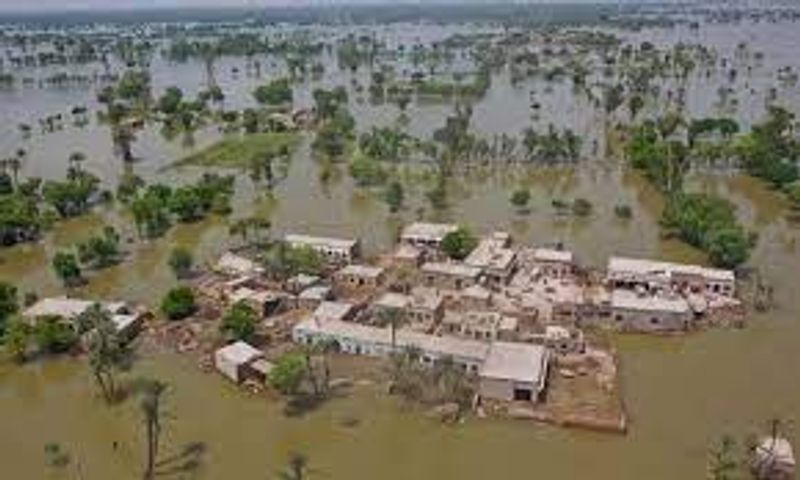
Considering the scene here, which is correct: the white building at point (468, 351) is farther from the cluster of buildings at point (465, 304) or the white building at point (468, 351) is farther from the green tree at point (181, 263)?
the green tree at point (181, 263)

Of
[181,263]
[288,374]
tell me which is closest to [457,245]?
[181,263]

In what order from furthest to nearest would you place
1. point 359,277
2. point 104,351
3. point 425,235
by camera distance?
1. point 425,235
2. point 359,277
3. point 104,351

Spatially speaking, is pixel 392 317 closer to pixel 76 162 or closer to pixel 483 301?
pixel 483 301

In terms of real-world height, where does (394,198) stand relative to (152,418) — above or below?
above

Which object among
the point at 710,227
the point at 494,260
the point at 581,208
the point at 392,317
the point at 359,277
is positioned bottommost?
the point at 359,277

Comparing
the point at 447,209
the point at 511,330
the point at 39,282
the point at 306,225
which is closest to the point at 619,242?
the point at 447,209

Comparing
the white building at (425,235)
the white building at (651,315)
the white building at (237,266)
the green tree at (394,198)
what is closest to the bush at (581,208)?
the white building at (425,235)

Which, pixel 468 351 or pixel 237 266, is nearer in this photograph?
pixel 468 351

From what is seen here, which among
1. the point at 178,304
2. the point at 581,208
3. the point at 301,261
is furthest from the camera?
the point at 581,208

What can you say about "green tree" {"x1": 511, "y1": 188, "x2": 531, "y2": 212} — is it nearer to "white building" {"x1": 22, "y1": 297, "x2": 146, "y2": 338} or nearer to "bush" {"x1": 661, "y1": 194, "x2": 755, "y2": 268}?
"bush" {"x1": 661, "y1": 194, "x2": 755, "y2": 268}
